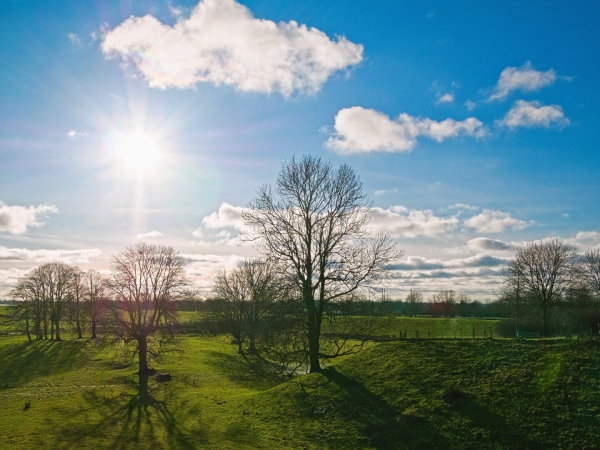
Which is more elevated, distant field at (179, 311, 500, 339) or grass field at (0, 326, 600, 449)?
grass field at (0, 326, 600, 449)

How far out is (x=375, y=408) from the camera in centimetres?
2089

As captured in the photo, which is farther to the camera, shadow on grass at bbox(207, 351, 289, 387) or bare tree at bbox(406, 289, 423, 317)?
bare tree at bbox(406, 289, 423, 317)

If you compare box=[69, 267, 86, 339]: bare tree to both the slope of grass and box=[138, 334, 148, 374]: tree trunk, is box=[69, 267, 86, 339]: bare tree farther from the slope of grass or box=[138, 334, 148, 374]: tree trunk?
the slope of grass

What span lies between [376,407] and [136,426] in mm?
14595

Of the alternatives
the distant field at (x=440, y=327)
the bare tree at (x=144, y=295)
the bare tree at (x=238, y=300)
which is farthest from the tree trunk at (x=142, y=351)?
the distant field at (x=440, y=327)

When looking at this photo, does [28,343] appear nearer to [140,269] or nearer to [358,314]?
[140,269]

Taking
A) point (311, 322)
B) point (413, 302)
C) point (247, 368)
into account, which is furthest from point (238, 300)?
point (413, 302)

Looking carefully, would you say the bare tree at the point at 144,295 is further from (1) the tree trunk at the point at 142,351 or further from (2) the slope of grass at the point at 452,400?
(2) the slope of grass at the point at 452,400

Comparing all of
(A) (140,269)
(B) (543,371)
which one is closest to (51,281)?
(A) (140,269)

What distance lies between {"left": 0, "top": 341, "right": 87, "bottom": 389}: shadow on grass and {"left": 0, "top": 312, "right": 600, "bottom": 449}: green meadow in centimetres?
753

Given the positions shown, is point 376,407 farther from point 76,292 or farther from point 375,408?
point 76,292

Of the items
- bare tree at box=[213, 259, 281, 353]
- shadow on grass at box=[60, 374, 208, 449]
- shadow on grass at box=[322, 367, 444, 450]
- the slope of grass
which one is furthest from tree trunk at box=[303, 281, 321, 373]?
bare tree at box=[213, 259, 281, 353]

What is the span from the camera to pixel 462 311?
128 m

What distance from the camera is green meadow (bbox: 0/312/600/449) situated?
1667 centimetres
